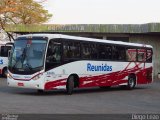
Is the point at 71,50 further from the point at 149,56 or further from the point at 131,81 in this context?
the point at 149,56

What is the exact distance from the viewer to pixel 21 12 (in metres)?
54.2

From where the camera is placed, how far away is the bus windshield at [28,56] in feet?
70.9

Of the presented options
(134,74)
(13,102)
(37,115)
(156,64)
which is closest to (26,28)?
(156,64)

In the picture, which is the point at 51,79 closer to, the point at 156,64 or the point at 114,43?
the point at 114,43

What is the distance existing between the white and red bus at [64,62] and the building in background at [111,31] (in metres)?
16.7

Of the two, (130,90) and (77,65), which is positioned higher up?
(77,65)

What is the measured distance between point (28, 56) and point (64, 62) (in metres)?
1.71

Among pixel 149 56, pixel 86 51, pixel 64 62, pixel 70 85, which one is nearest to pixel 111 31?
pixel 149 56

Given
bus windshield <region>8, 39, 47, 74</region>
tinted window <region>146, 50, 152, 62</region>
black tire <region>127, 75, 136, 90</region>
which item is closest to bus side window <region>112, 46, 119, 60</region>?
black tire <region>127, 75, 136, 90</region>

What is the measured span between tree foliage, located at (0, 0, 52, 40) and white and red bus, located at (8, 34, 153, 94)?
→ 25.9m

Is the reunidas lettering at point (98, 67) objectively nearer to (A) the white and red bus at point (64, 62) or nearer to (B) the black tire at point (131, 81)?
(A) the white and red bus at point (64, 62)

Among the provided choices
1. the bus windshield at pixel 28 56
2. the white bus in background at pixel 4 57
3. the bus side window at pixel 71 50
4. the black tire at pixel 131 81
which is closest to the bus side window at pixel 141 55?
the black tire at pixel 131 81

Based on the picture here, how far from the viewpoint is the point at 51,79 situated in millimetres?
21859

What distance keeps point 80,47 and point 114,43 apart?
12.3 feet
